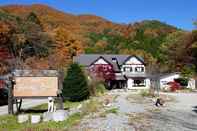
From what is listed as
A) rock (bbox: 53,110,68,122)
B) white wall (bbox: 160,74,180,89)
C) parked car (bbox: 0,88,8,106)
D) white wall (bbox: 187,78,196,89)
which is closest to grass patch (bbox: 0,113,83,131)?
rock (bbox: 53,110,68,122)

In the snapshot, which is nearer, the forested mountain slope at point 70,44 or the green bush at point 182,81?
the forested mountain slope at point 70,44

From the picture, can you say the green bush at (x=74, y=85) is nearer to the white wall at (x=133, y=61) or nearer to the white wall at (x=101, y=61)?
the white wall at (x=101, y=61)

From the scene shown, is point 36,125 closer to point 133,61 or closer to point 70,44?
point 133,61

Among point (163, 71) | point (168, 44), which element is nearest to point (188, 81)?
point (163, 71)

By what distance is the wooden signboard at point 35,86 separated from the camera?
906 inches

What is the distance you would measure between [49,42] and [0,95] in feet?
140

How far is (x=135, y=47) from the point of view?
103 meters

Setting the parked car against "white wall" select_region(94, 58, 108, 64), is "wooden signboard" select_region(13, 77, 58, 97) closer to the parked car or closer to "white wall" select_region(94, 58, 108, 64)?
the parked car

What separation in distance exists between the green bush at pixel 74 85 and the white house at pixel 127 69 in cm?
3878

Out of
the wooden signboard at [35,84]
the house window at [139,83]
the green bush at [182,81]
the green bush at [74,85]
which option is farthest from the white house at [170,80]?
the wooden signboard at [35,84]

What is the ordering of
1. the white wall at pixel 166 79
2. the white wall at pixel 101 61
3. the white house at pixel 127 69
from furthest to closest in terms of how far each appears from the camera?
the white wall at pixel 166 79 → the white house at pixel 127 69 → the white wall at pixel 101 61

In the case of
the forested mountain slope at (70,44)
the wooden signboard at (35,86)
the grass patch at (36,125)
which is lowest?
the grass patch at (36,125)

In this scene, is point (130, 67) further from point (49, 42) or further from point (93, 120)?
point (93, 120)

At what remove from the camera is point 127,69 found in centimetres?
7869
